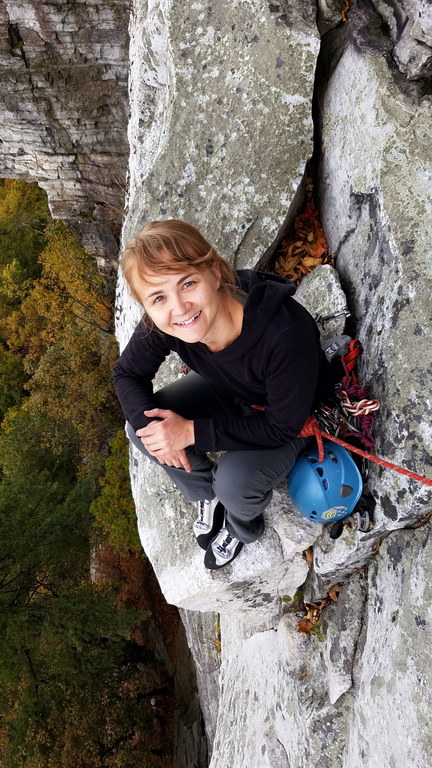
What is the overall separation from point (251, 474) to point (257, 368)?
75 cm

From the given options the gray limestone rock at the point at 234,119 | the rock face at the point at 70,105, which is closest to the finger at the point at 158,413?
the gray limestone rock at the point at 234,119

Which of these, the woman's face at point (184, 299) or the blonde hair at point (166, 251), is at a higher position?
the blonde hair at point (166, 251)

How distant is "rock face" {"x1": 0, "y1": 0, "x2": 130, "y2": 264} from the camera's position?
9.50m

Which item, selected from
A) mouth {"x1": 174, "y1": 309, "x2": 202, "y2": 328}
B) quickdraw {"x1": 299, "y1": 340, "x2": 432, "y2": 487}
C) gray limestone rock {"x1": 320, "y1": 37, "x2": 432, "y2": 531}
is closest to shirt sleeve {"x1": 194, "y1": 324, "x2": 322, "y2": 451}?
quickdraw {"x1": 299, "y1": 340, "x2": 432, "y2": 487}

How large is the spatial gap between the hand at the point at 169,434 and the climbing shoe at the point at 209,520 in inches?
40.4

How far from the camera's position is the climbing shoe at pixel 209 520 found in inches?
148

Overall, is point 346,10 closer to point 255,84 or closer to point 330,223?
point 255,84

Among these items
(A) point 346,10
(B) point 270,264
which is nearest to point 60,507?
(B) point 270,264

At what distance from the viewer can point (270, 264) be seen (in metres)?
4.27

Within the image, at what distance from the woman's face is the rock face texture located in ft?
4.09

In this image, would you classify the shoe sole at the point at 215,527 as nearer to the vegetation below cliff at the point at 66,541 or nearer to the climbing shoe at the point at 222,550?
the climbing shoe at the point at 222,550

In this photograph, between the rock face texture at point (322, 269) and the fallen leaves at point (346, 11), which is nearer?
the rock face texture at point (322, 269)

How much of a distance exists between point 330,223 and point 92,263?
49.8 feet

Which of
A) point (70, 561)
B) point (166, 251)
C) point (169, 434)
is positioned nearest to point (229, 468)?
point (169, 434)
